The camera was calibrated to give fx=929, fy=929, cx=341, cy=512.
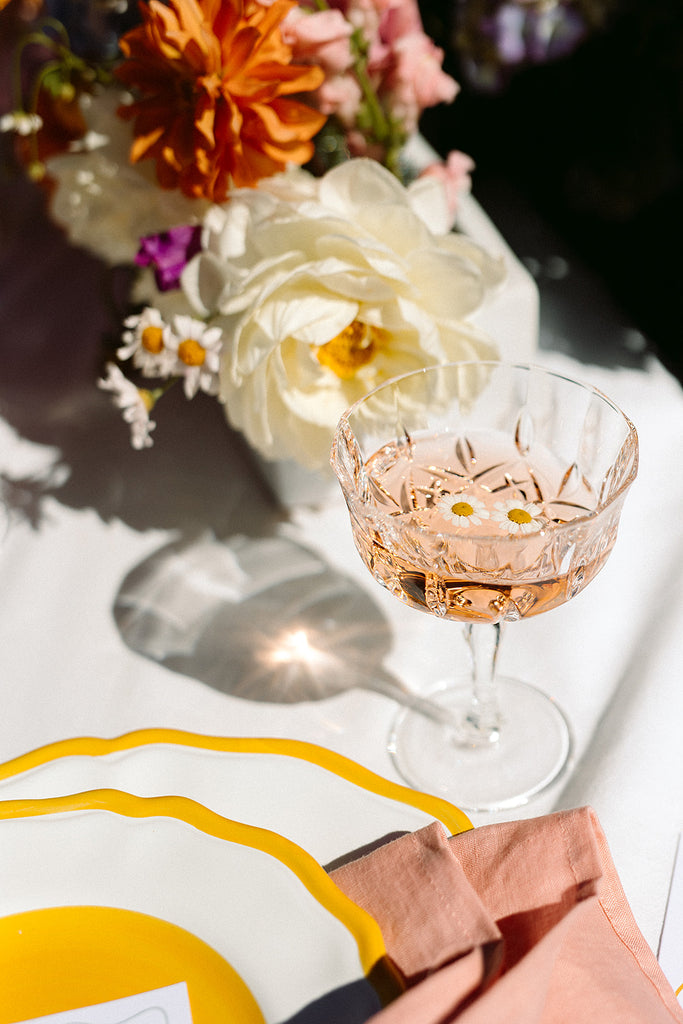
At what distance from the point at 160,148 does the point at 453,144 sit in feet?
1.99

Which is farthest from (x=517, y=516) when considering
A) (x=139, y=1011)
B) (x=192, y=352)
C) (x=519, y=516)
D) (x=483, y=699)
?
(x=139, y=1011)

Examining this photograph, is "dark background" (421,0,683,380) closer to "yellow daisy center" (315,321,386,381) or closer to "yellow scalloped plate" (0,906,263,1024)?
"yellow daisy center" (315,321,386,381)

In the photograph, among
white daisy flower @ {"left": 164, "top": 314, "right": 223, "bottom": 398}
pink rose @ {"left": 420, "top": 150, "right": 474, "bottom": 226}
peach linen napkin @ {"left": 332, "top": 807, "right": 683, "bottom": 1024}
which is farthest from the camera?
pink rose @ {"left": 420, "top": 150, "right": 474, "bottom": 226}

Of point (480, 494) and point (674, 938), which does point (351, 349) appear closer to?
point (480, 494)

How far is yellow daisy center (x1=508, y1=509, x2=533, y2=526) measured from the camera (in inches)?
21.9

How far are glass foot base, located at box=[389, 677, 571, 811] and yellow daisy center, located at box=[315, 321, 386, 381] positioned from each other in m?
0.22

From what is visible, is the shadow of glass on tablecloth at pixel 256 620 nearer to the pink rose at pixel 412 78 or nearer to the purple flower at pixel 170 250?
the purple flower at pixel 170 250

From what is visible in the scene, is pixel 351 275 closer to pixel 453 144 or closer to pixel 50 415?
pixel 50 415

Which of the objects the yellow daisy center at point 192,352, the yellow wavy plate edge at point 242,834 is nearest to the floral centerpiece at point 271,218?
the yellow daisy center at point 192,352

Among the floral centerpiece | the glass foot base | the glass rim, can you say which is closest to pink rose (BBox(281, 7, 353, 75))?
the floral centerpiece

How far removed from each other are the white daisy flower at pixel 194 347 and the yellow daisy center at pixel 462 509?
18cm

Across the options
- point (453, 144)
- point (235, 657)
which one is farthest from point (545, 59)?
point (235, 657)

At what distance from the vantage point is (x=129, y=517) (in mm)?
740

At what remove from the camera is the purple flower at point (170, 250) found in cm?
63
